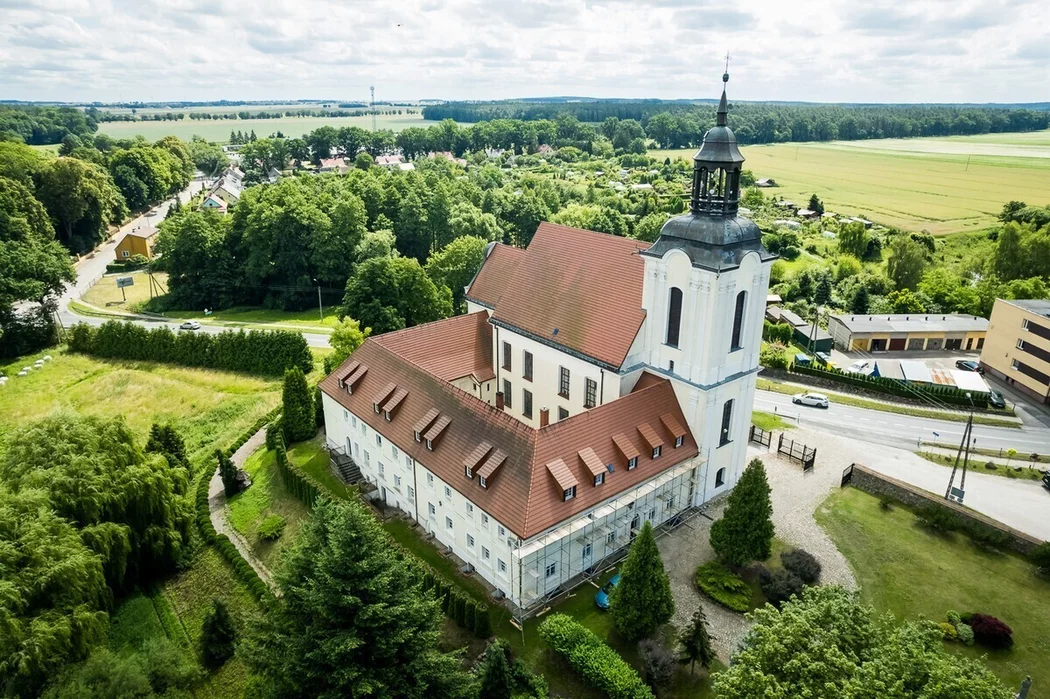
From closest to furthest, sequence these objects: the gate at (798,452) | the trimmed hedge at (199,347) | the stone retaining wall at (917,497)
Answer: the stone retaining wall at (917,497), the gate at (798,452), the trimmed hedge at (199,347)

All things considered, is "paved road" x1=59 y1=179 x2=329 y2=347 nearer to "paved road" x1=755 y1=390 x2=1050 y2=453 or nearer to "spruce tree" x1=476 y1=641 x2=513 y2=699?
"paved road" x1=755 y1=390 x2=1050 y2=453

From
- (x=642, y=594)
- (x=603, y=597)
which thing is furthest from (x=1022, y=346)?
(x=642, y=594)

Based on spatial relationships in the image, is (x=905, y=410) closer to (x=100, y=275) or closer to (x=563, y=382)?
(x=563, y=382)

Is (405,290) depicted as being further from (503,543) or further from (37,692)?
Answer: (37,692)

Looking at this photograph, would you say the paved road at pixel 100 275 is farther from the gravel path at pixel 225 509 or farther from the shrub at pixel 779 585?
the shrub at pixel 779 585

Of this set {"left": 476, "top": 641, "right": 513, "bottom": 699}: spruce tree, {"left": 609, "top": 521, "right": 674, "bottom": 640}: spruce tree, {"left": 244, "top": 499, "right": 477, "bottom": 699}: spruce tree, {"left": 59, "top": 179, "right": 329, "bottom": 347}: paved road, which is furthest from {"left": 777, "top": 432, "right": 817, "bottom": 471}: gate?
{"left": 59, "top": 179, "right": 329, "bottom": 347}: paved road

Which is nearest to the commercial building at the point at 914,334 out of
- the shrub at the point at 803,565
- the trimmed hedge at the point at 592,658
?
the shrub at the point at 803,565

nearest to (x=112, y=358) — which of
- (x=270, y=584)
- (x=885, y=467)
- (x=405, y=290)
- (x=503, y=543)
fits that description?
(x=405, y=290)
